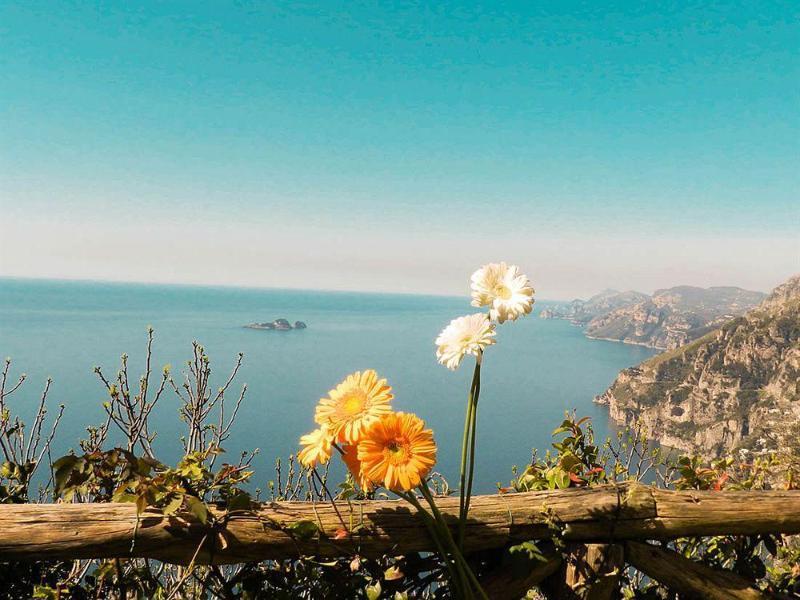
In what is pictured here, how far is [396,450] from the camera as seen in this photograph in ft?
3.04

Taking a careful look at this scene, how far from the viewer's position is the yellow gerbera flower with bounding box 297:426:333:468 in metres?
0.93

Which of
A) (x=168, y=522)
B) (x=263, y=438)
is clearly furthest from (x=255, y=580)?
(x=263, y=438)

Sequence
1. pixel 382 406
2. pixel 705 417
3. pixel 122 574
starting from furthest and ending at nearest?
pixel 705 417, pixel 122 574, pixel 382 406

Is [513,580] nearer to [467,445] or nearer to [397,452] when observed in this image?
[467,445]

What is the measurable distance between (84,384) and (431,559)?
65.6m

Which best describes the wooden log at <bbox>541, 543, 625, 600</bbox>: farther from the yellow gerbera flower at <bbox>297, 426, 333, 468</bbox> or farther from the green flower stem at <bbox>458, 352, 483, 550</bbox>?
the yellow gerbera flower at <bbox>297, 426, 333, 468</bbox>

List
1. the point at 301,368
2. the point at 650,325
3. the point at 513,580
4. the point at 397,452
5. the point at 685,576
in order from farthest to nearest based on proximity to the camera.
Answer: the point at 650,325 < the point at 301,368 < the point at 685,576 < the point at 513,580 < the point at 397,452

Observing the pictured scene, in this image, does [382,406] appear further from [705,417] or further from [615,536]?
[705,417]

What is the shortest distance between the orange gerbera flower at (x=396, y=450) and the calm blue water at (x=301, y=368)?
8783mm

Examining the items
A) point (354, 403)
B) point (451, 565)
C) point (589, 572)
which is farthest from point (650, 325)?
point (354, 403)

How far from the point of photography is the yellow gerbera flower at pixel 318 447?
0.93 m

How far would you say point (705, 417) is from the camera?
8131 cm

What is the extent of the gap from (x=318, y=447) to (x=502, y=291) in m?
0.46

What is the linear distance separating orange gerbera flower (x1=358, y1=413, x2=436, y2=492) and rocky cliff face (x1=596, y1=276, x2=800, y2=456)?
80.9 meters
